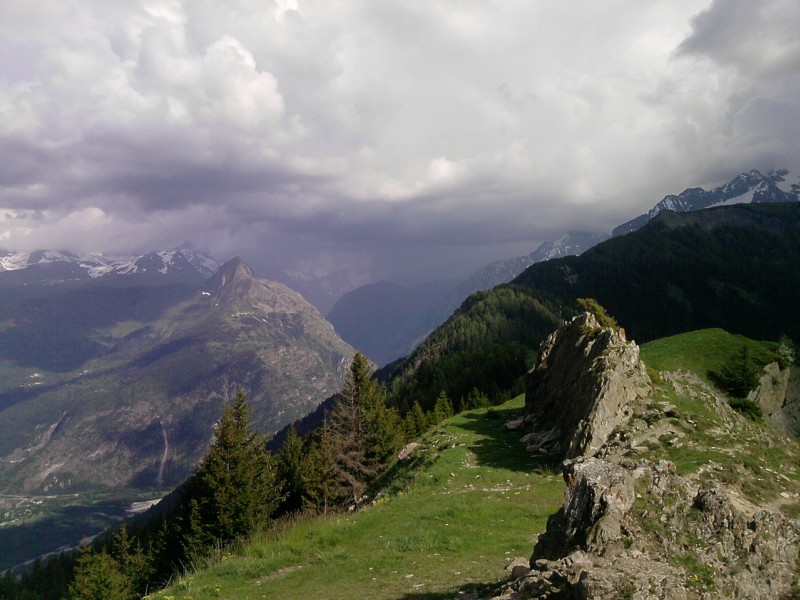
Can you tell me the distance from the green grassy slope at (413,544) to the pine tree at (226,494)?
16790mm

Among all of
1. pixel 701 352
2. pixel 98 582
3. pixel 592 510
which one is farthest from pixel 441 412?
pixel 592 510

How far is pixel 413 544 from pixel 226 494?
2945 centimetres

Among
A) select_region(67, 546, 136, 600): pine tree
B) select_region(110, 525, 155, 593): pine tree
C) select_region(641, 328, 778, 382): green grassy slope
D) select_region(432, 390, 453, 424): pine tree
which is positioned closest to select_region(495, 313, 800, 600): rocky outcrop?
select_region(641, 328, 778, 382): green grassy slope

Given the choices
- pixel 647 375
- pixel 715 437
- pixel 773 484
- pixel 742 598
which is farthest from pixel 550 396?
pixel 742 598

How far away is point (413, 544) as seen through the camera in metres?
19.1

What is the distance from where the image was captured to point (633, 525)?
11125 millimetres

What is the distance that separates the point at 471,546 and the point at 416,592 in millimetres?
5262

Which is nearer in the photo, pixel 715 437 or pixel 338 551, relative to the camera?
pixel 338 551

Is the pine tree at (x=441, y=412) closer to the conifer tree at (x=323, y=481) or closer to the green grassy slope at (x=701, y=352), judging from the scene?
the conifer tree at (x=323, y=481)

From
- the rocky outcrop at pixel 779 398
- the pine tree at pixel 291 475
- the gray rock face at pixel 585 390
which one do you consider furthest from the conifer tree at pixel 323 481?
the rocky outcrop at pixel 779 398

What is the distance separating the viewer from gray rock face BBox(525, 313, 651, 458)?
2994 centimetres

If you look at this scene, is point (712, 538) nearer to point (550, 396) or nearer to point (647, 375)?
point (647, 375)

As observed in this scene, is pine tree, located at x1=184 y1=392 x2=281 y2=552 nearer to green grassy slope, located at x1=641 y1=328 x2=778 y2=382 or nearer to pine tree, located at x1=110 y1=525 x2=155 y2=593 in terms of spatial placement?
pine tree, located at x1=110 y1=525 x2=155 y2=593

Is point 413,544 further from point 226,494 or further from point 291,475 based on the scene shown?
point 291,475
